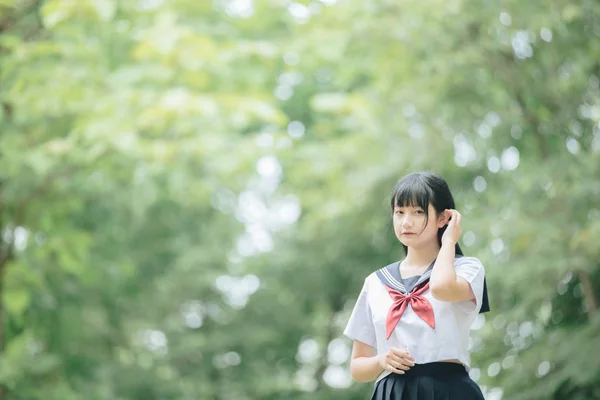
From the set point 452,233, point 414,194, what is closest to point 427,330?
point 452,233

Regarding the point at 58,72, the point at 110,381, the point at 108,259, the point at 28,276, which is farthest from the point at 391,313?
the point at 110,381

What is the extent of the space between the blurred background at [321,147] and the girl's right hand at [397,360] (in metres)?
4.02

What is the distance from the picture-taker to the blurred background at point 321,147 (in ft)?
21.1

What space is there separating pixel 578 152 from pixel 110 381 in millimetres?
6799

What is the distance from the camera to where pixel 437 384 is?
2137 millimetres

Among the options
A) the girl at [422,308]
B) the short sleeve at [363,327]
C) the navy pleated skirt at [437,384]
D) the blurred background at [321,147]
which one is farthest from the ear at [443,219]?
the blurred background at [321,147]

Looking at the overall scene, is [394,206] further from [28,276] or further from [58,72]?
[28,276]

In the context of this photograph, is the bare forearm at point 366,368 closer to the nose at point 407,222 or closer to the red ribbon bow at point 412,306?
the red ribbon bow at point 412,306

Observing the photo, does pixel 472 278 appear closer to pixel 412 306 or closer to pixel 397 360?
pixel 412 306

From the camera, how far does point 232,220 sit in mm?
12680

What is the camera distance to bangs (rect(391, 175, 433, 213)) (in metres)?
2.25

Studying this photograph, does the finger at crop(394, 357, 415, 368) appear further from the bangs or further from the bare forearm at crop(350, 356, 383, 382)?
the bangs

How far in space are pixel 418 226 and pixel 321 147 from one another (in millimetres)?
8516

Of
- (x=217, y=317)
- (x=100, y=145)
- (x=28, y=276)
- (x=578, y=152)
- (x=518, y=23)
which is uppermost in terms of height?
(x=518, y=23)
